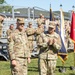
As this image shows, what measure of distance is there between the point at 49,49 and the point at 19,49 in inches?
36.0

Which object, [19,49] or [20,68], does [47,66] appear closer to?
[20,68]

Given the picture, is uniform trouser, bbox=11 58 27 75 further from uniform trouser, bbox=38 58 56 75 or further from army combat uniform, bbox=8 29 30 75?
uniform trouser, bbox=38 58 56 75

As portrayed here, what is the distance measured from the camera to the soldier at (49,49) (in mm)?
7957

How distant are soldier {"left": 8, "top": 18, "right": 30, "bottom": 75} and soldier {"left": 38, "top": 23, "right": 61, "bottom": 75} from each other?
605 mm

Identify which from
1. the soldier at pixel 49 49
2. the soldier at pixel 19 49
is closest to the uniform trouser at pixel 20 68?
the soldier at pixel 19 49

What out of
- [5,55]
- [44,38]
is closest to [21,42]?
[44,38]

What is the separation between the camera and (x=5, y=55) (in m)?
16.0

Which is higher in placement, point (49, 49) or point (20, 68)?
point (49, 49)

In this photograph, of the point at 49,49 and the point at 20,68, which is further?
the point at 49,49

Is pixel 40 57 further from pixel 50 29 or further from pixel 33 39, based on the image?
pixel 33 39

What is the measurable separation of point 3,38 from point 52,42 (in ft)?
32.0

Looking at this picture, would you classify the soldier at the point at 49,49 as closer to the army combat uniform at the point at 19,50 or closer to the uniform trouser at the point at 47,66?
the uniform trouser at the point at 47,66

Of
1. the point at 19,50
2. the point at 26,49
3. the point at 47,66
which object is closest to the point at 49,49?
the point at 47,66

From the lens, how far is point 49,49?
26.7 ft
